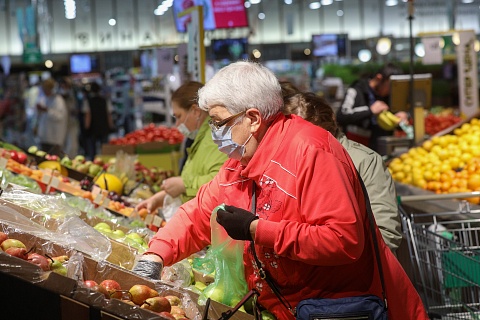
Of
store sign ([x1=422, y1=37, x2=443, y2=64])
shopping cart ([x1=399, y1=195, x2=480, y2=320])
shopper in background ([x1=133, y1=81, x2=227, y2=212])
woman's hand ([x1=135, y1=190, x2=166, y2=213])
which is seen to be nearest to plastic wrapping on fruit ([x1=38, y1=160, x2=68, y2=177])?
woman's hand ([x1=135, y1=190, x2=166, y2=213])

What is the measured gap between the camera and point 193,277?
3.31 m

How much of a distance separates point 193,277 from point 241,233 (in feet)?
2.85

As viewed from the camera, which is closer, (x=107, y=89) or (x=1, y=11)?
(x=107, y=89)

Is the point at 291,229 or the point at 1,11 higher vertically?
the point at 1,11

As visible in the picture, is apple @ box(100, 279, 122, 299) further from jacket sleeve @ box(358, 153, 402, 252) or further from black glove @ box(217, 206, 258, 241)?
jacket sleeve @ box(358, 153, 402, 252)

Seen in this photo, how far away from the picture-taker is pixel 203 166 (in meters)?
4.86

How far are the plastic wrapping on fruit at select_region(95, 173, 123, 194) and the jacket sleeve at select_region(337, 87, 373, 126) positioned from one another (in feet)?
11.0

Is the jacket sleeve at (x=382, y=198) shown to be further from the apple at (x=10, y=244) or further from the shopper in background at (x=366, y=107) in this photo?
the shopper in background at (x=366, y=107)

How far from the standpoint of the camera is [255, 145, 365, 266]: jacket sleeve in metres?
2.42

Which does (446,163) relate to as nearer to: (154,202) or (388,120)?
(388,120)

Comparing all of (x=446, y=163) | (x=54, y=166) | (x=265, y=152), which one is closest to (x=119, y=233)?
(x=265, y=152)

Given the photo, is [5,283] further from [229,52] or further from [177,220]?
[229,52]

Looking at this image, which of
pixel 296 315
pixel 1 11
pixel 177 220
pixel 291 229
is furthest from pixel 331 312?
pixel 1 11

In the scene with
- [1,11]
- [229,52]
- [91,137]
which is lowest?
[91,137]
